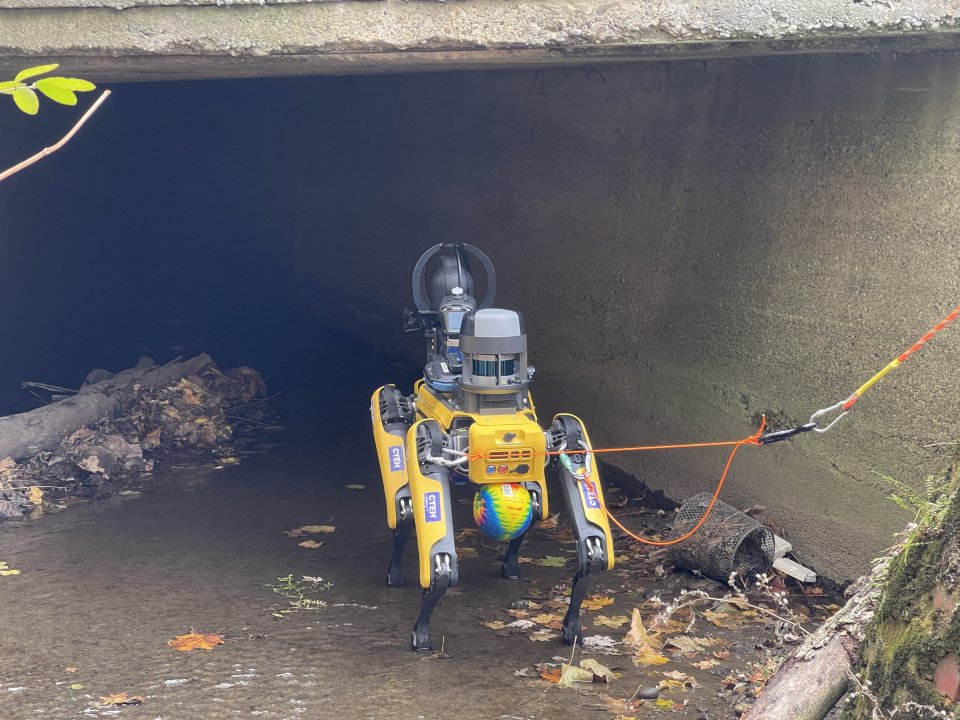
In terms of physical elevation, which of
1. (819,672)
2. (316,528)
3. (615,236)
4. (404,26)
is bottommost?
(316,528)

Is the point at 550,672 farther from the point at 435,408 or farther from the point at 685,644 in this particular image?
the point at 435,408

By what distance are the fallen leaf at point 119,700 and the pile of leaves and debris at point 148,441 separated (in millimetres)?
2671

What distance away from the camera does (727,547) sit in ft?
16.7

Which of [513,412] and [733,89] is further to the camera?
[733,89]

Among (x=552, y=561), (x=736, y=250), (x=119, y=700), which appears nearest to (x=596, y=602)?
(x=552, y=561)

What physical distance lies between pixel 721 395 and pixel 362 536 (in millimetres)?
2324

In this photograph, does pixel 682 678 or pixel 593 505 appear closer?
pixel 682 678

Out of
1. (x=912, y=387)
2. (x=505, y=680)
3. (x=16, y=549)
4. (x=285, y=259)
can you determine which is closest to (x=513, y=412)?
(x=505, y=680)

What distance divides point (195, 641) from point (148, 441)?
3452 mm

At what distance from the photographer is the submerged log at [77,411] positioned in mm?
7207

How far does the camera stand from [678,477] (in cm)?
632

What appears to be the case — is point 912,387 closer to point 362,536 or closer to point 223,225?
point 362,536

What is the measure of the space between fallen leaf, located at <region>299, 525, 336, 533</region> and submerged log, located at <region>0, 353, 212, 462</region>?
2343 millimetres

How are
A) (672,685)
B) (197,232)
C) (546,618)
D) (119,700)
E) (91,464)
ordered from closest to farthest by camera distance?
(119,700)
(672,685)
(546,618)
(91,464)
(197,232)
